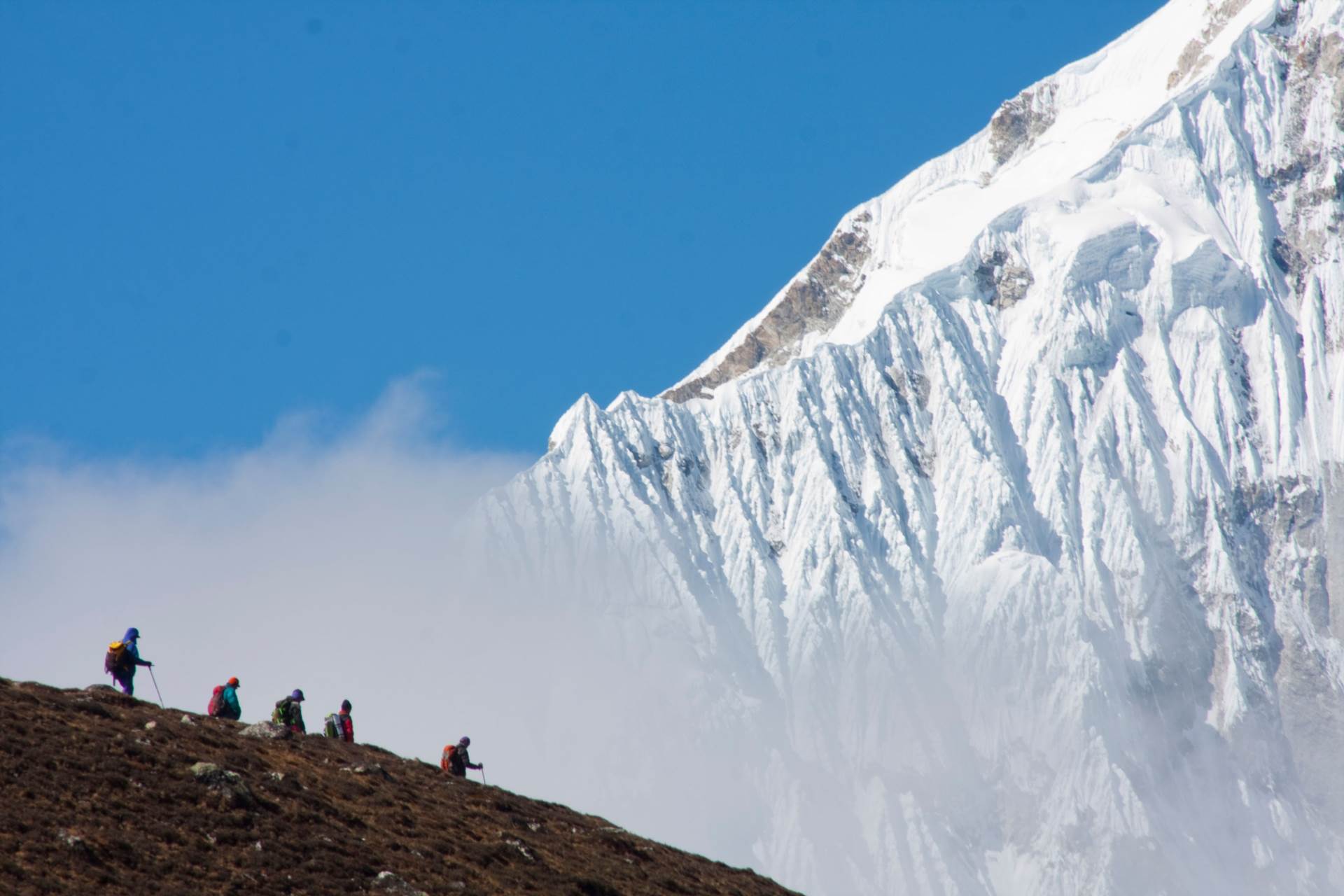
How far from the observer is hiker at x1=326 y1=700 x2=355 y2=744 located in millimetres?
52094

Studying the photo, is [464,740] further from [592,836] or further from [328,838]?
[328,838]

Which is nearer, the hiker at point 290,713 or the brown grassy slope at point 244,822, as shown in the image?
the brown grassy slope at point 244,822

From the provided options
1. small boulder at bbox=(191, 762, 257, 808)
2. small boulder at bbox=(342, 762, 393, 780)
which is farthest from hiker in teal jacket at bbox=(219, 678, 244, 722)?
small boulder at bbox=(191, 762, 257, 808)

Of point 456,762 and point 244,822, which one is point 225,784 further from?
point 456,762

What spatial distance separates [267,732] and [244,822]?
9531 mm

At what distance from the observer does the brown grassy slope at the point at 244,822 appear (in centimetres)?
3419

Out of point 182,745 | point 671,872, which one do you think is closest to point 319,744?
point 182,745

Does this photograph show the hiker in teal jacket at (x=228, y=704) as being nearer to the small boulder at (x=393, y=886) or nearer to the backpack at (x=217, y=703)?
the backpack at (x=217, y=703)

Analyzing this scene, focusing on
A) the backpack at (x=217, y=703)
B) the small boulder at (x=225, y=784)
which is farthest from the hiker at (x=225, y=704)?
the small boulder at (x=225, y=784)

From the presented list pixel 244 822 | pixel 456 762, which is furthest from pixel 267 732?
pixel 244 822

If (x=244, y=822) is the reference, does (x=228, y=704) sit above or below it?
above

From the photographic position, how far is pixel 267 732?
47531 mm

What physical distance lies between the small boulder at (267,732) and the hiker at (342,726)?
369cm

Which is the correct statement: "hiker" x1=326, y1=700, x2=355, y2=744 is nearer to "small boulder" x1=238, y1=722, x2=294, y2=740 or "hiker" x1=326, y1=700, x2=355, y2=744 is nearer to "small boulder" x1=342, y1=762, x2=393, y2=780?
"small boulder" x1=238, y1=722, x2=294, y2=740
